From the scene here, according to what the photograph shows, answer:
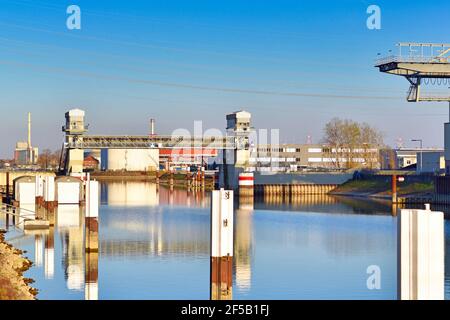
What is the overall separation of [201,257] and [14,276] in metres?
10.0

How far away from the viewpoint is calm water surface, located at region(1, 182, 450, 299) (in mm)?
25922

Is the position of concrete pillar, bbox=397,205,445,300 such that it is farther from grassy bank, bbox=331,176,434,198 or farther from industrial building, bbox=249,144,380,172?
industrial building, bbox=249,144,380,172

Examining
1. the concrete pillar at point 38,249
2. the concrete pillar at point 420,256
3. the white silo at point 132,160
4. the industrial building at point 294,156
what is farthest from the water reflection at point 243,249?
the white silo at point 132,160

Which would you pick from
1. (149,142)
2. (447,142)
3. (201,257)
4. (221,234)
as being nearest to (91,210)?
(201,257)

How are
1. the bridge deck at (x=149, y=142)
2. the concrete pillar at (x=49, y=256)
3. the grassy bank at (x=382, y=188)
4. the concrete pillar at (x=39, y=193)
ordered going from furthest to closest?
the bridge deck at (x=149, y=142), the grassy bank at (x=382, y=188), the concrete pillar at (x=39, y=193), the concrete pillar at (x=49, y=256)

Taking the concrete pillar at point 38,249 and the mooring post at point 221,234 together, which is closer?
the mooring post at point 221,234

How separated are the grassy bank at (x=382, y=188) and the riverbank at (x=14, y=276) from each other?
173 ft

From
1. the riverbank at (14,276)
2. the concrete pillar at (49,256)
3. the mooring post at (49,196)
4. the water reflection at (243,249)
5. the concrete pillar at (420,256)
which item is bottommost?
the water reflection at (243,249)

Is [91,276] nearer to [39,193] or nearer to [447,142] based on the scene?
[39,193]

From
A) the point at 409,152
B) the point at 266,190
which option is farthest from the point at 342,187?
the point at 409,152

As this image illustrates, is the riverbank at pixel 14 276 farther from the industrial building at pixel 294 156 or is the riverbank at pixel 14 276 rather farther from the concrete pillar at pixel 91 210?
the industrial building at pixel 294 156

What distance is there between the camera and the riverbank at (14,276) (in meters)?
19.3

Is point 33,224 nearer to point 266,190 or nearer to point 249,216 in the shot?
point 249,216

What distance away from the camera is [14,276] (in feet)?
81.7
